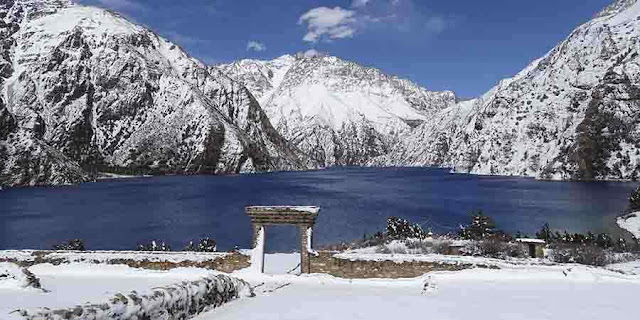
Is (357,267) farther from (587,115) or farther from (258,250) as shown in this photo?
(587,115)

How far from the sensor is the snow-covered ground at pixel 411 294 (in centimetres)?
959

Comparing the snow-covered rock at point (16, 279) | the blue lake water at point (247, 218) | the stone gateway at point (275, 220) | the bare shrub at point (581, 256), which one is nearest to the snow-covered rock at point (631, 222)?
the blue lake water at point (247, 218)

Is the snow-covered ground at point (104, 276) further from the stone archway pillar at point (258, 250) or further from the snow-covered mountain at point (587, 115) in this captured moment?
the snow-covered mountain at point (587, 115)

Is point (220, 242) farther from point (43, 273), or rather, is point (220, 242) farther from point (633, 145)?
point (633, 145)

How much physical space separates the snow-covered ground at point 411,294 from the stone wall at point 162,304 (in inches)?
8.4

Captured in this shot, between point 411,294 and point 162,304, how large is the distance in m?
6.84

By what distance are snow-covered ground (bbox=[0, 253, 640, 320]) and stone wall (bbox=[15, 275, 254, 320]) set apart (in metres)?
0.21

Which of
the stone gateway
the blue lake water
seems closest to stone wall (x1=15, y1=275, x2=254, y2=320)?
the stone gateway

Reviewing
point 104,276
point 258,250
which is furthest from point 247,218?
point 104,276

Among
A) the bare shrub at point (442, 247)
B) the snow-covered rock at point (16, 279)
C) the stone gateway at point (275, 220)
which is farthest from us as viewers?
the bare shrub at point (442, 247)

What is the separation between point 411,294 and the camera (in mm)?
12883

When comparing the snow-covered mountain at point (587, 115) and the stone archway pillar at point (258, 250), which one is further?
the snow-covered mountain at point (587, 115)

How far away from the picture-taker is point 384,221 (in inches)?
3066

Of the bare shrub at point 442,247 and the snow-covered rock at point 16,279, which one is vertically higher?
the snow-covered rock at point 16,279
